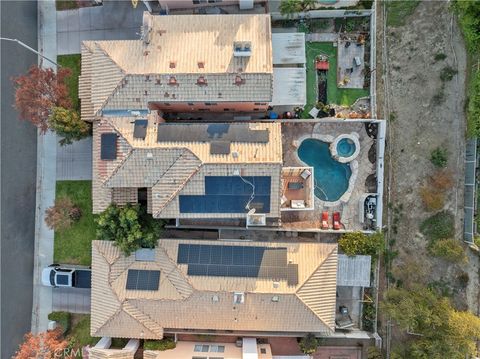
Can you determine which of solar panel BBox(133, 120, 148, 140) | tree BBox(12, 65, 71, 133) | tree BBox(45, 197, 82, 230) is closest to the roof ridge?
solar panel BBox(133, 120, 148, 140)

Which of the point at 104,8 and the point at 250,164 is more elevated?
the point at 104,8

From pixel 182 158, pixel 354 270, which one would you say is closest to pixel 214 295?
pixel 182 158

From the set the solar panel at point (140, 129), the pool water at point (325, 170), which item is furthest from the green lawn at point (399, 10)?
the solar panel at point (140, 129)

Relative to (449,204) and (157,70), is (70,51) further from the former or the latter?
(449,204)

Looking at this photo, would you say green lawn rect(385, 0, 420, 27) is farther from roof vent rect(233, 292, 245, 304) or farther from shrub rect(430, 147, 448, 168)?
roof vent rect(233, 292, 245, 304)

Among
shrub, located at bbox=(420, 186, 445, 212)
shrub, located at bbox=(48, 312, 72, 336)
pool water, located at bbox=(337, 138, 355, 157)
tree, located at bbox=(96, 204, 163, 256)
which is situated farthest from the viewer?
shrub, located at bbox=(48, 312, 72, 336)

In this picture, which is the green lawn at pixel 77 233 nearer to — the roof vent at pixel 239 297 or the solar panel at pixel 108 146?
the solar panel at pixel 108 146

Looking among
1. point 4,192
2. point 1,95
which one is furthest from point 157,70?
point 4,192
